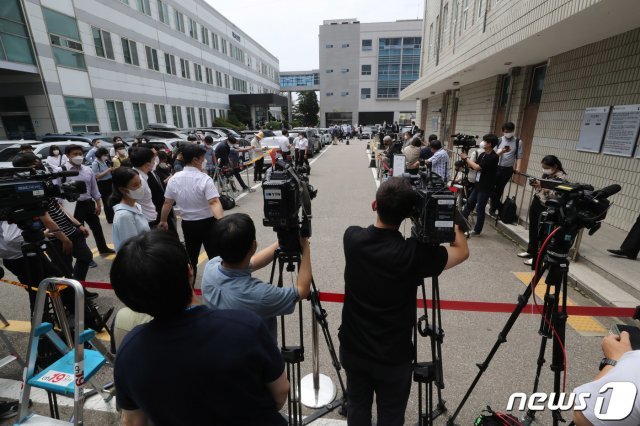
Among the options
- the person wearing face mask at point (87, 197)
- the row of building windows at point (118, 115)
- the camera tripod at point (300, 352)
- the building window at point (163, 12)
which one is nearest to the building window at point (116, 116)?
the row of building windows at point (118, 115)

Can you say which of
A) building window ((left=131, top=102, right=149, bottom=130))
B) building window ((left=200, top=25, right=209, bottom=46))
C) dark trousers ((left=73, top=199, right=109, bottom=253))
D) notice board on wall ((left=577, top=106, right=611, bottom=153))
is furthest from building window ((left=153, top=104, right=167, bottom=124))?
notice board on wall ((left=577, top=106, right=611, bottom=153))

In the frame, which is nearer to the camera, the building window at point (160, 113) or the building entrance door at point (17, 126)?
the building entrance door at point (17, 126)

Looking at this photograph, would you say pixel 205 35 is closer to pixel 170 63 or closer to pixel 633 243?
pixel 170 63

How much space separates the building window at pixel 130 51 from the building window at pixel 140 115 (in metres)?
2.85

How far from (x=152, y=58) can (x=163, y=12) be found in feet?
14.9

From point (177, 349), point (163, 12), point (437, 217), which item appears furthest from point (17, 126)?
point (437, 217)

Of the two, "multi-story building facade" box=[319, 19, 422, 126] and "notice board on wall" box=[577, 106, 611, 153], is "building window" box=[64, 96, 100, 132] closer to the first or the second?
"notice board on wall" box=[577, 106, 611, 153]

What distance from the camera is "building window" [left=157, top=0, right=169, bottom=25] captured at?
25594 millimetres

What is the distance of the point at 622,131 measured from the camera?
6066mm

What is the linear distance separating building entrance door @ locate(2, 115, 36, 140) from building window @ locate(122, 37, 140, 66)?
7.81 m

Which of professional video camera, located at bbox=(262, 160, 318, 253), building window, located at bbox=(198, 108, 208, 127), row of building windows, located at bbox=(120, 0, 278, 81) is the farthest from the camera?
building window, located at bbox=(198, 108, 208, 127)

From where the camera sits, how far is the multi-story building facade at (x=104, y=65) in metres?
15.7

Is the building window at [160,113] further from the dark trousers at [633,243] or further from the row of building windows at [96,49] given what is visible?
the dark trousers at [633,243]

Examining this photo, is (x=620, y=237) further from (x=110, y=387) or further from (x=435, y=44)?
(x=435, y=44)
